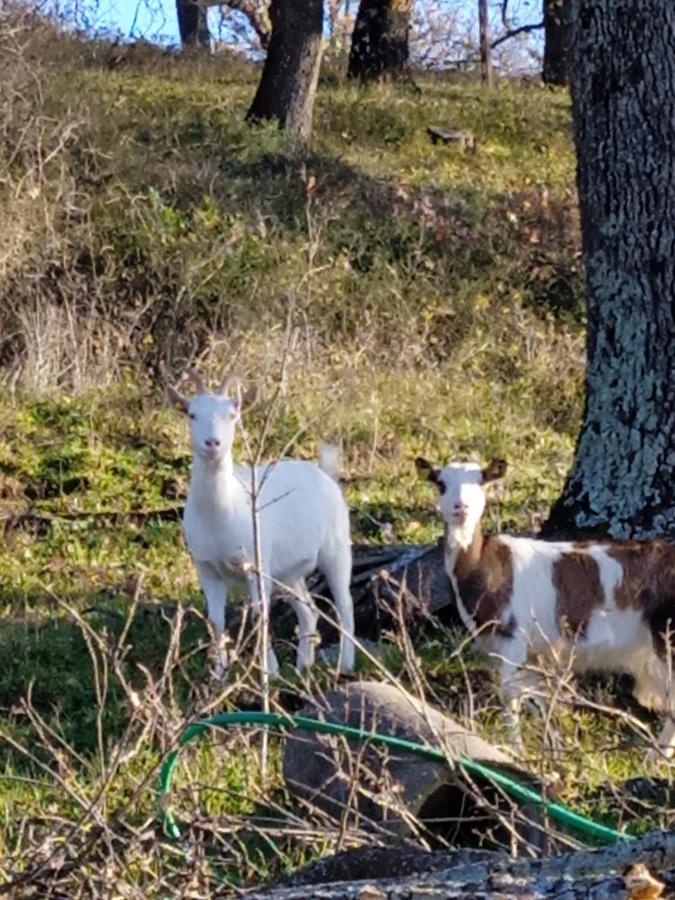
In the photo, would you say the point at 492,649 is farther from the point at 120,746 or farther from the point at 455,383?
the point at 455,383

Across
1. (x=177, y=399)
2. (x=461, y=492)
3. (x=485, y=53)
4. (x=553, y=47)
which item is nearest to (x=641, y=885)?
(x=461, y=492)

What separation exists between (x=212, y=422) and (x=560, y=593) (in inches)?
68.1

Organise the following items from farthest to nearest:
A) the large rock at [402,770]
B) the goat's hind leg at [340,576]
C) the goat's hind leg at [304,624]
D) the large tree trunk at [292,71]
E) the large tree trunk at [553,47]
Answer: the large tree trunk at [553,47], the large tree trunk at [292,71], the goat's hind leg at [340,576], the goat's hind leg at [304,624], the large rock at [402,770]

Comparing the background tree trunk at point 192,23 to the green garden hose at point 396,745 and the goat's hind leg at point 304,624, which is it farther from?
the green garden hose at point 396,745

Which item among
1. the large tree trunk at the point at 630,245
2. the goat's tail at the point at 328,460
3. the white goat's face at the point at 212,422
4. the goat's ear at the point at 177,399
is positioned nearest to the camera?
the white goat's face at the point at 212,422

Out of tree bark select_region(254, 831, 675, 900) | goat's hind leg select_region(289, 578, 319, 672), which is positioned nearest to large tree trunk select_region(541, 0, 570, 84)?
goat's hind leg select_region(289, 578, 319, 672)

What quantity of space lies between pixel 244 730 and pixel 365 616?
10.4 ft

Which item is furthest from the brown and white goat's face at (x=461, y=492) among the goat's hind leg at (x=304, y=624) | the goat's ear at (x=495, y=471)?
the goat's hind leg at (x=304, y=624)

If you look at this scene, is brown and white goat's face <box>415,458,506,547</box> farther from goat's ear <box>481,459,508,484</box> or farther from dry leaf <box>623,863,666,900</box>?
dry leaf <box>623,863,666,900</box>

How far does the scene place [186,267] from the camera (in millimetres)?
15117

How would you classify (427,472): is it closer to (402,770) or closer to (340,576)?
(340,576)

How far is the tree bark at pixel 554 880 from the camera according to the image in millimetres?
2338

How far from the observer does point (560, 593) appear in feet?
24.1

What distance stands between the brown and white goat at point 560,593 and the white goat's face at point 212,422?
3.44ft
